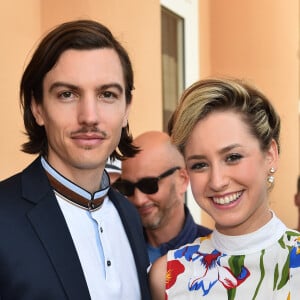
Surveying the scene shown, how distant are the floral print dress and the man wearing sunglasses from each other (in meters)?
1.08

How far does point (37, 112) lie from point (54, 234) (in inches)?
18.4

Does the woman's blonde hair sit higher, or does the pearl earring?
the woman's blonde hair

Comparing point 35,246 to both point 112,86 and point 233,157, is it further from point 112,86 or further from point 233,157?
point 233,157

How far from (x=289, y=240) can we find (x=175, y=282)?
43 cm

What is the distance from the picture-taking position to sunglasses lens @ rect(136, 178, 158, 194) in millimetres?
3570

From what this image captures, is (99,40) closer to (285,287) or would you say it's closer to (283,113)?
(285,287)

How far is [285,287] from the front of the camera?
219 cm

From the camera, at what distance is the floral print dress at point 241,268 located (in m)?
2.21

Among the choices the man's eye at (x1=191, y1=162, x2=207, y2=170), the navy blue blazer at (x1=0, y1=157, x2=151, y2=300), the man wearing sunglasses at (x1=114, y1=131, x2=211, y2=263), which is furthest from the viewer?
the man wearing sunglasses at (x1=114, y1=131, x2=211, y2=263)

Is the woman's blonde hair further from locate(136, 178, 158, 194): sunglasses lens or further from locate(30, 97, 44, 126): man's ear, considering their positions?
locate(136, 178, 158, 194): sunglasses lens

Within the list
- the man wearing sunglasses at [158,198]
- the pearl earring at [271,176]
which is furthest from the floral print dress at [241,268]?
the man wearing sunglasses at [158,198]

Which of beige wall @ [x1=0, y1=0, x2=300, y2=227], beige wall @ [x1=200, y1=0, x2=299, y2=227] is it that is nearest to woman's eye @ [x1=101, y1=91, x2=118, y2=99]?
beige wall @ [x1=0, y1=0, x2=300, y2=227]

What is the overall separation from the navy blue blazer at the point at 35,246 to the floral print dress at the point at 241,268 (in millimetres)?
426

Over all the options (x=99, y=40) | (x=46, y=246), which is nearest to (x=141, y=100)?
(x=99, y=40)
